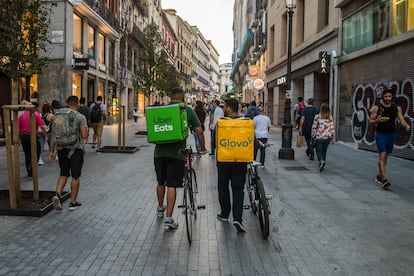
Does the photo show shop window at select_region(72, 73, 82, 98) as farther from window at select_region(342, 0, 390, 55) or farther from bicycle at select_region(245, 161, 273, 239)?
bicycle at select_region(245, 161, 273, 239)

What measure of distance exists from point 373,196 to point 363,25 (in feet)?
30.6

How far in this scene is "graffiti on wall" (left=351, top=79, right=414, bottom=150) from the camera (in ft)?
36.9

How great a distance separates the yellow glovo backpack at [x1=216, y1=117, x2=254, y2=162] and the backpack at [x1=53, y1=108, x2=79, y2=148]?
7.80 ft

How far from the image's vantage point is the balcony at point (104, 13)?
25.1m

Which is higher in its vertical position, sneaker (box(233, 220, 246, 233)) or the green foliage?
the green foliage

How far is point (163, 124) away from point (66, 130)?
1.82m

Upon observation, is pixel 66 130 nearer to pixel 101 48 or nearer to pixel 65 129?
pixel 65 129

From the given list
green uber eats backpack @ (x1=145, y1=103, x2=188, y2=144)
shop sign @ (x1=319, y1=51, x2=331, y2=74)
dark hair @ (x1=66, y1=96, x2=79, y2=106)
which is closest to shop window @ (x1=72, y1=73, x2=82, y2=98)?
shop sign @ (x1=319, y1=51, x2=331, y2=74)

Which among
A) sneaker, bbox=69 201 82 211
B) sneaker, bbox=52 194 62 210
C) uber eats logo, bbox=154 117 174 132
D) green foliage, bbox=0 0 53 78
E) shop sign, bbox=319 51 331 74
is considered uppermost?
shop sign, bbox=319 51 331 74

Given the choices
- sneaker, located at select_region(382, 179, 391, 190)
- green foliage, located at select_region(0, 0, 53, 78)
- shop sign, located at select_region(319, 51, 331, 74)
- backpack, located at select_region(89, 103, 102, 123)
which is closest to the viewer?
green foliage, located at select_region(0, 0, 53, 78)

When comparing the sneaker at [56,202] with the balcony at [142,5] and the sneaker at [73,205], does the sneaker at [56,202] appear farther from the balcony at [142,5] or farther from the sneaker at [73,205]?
the balcony at [142,5]

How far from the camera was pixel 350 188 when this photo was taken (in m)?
7.74

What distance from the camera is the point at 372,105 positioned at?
13641mm

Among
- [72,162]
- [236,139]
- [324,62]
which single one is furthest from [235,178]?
[324,62]
